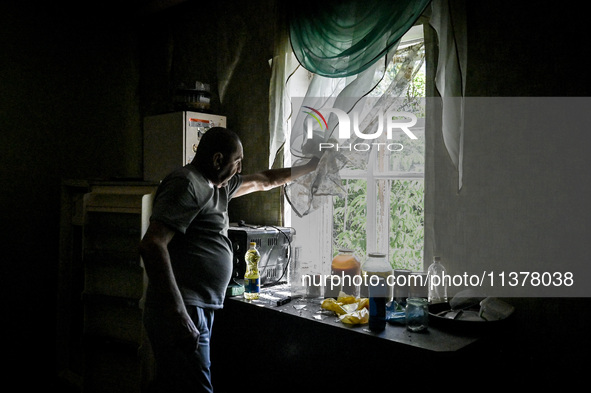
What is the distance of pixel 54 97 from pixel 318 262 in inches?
91.8

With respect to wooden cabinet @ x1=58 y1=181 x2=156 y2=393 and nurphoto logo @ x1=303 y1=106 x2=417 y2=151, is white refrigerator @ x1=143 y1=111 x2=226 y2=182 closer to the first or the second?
wooden cabinet @ x1=58 y1=181 x2=156 y2=393

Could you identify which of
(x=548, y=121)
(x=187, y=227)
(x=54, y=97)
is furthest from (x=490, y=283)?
(x=54, y=97)

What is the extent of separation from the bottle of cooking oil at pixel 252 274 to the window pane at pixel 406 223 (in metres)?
0.78

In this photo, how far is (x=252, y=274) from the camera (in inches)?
96.0

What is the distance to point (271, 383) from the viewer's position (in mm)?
2367

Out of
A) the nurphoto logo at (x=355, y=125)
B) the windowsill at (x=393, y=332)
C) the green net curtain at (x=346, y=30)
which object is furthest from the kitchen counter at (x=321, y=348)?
the green net curtain at (x=346, y=30)

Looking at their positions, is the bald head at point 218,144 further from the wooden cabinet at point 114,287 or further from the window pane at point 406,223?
the window pane at point 406,223

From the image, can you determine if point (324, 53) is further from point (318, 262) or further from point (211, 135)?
point (318, 262)

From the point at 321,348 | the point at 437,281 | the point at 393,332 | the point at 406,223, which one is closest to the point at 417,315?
the point at 393,332

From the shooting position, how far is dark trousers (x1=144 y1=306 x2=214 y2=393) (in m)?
1.86

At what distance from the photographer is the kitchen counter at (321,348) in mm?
1688

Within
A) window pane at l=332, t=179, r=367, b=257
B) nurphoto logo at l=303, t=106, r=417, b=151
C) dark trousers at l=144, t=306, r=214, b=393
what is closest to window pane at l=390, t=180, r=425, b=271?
window pane at l=332, t=179, r=367, b=257

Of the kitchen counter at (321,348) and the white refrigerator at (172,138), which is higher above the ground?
the white refrigerator at (172,138)

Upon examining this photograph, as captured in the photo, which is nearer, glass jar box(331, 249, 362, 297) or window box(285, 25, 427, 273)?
glass jar box(331, 249, 362, 297)
